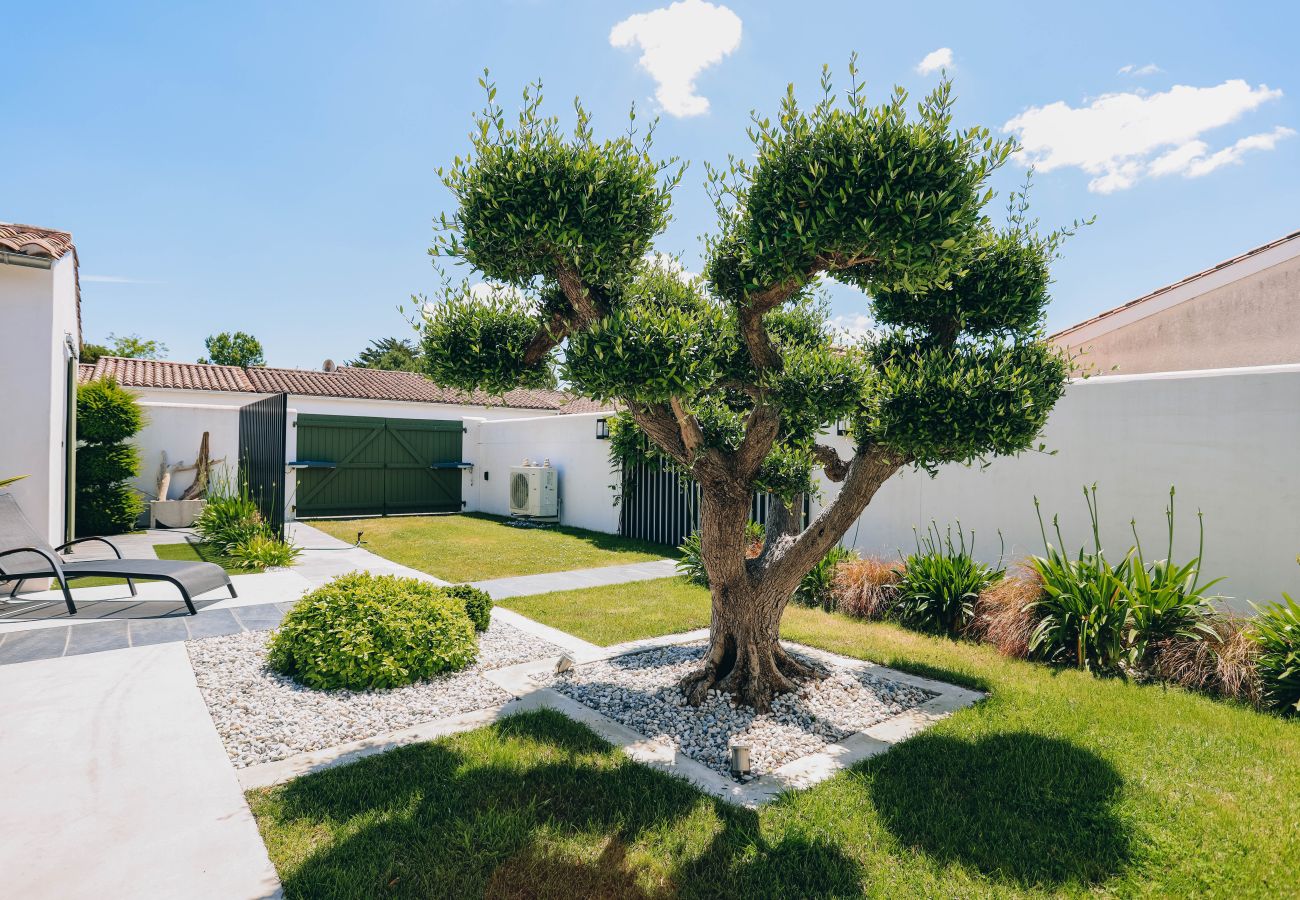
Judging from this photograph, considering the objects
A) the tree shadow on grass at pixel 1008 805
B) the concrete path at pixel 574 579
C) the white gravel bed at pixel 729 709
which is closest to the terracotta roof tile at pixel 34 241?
the concrete path at pixel 574 579

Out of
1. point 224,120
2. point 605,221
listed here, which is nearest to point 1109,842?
A: point 605,221

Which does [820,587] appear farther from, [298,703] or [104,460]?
[104,460]

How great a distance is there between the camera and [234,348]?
154 ft

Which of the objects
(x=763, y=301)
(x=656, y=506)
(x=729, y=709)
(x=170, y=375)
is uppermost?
(x=170, y=375)

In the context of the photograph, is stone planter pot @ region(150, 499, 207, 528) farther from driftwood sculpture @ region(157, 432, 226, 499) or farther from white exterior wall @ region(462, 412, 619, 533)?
white exterior wall @ region(462, 412, 619, 533)

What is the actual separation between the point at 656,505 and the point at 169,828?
30.9 ft

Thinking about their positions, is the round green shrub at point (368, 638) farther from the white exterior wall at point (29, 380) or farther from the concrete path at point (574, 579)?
the white exterior wall at point (29, 380)

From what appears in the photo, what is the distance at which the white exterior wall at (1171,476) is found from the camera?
5.23 metres

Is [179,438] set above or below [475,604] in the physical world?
above

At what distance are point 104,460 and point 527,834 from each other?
12.5 metres

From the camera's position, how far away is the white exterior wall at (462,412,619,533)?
1320 cm

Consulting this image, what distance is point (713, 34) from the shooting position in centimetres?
530

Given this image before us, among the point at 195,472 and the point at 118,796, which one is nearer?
the point at 118,796

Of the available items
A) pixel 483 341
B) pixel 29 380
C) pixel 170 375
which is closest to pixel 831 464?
pixel 483 341
